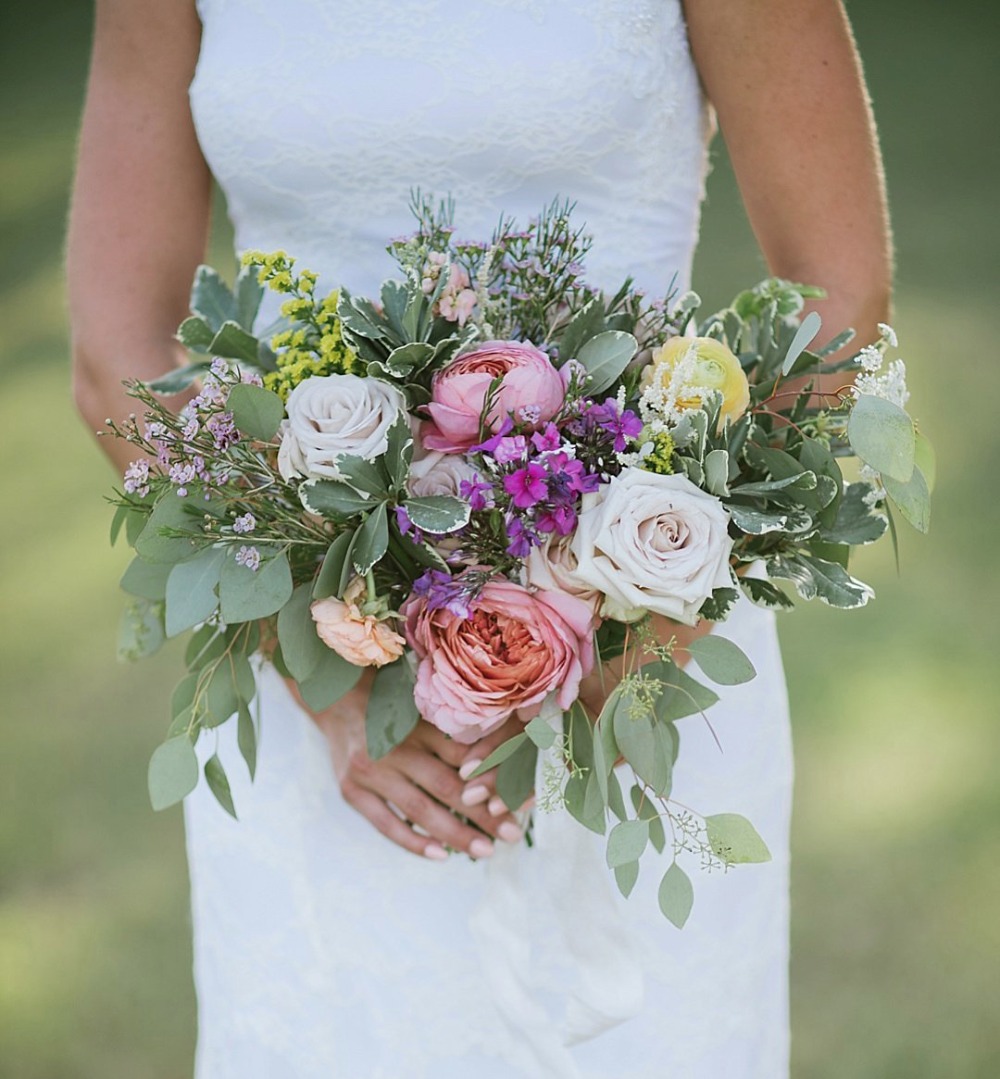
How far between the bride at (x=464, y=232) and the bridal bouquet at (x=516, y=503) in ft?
0.75

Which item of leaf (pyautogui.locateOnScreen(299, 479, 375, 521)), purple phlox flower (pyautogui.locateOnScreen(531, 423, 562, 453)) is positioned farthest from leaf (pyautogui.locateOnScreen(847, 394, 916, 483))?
leaf (pyautogui.locateOnScreen(299, 479, 375, 521))

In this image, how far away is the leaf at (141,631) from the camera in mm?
1767

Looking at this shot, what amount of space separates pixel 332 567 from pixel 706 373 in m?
0.44

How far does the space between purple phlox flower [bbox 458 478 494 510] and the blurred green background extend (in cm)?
215

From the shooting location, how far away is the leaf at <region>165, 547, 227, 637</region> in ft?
4.39

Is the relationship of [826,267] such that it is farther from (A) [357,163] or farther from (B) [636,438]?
(A) [357,163]

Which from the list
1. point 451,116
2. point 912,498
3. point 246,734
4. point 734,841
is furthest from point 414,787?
point 451,116

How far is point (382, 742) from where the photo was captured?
150 cm

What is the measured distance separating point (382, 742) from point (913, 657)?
327 centimetres

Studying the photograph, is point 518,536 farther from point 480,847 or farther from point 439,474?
point 480,847

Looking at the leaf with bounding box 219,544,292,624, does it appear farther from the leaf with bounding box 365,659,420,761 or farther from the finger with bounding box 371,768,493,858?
the finger with bounding box 371,768,493,858

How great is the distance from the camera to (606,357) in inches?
52.6

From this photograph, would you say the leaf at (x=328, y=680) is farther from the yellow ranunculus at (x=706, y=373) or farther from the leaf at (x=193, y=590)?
the yellow ranunculus at (x=706, y=373)

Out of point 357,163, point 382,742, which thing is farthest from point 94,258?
point 382,742
